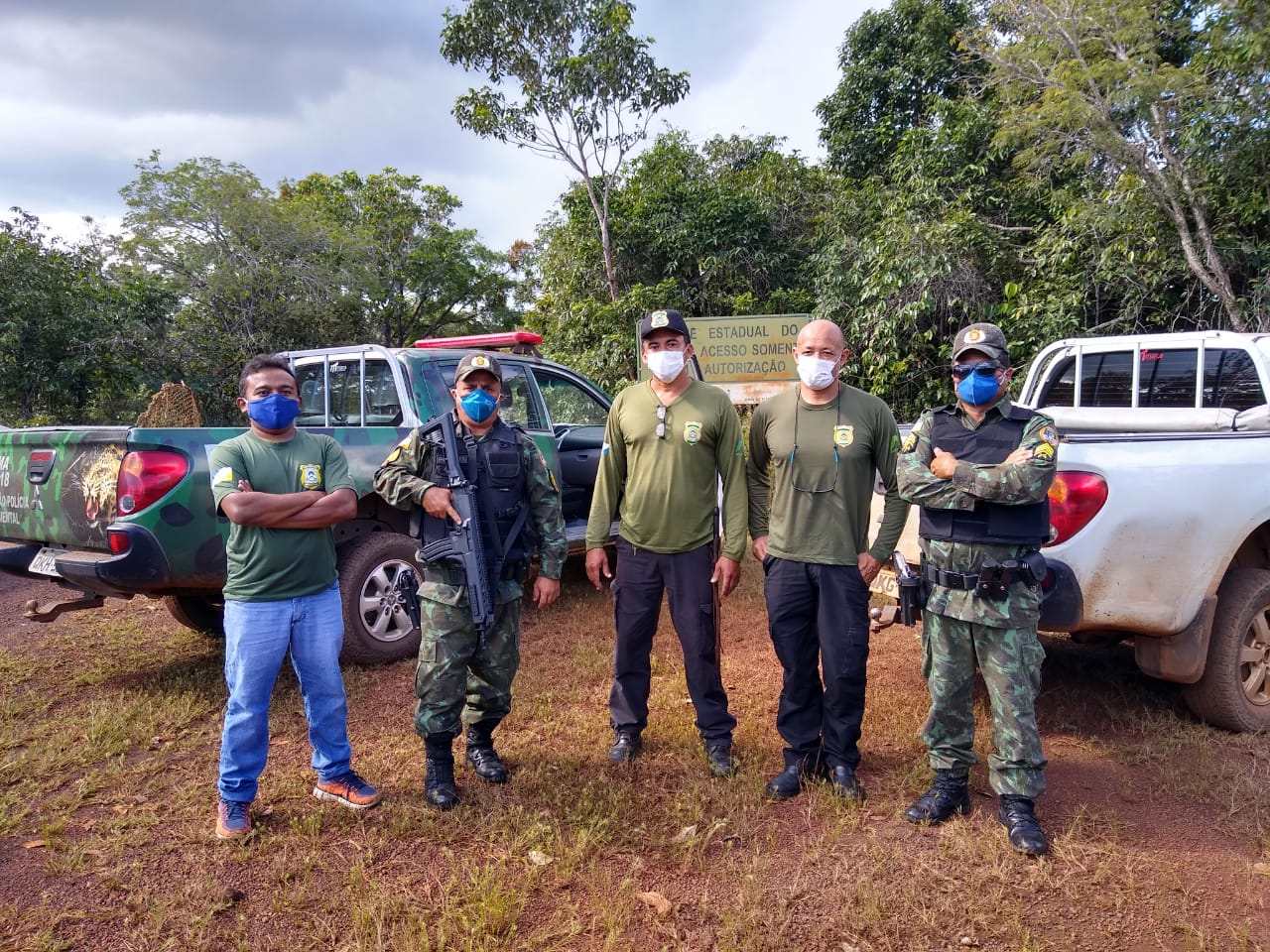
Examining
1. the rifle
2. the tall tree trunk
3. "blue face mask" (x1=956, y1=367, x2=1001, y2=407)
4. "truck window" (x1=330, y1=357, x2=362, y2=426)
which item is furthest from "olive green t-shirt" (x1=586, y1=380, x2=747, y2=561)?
the tall tree trunk

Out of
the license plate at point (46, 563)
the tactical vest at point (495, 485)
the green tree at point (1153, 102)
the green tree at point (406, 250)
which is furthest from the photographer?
the green tree at point (406, 250)

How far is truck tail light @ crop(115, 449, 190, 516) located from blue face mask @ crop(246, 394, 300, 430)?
1.06 metres

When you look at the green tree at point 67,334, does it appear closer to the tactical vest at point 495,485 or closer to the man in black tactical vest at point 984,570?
the tactical vest at point 495,485

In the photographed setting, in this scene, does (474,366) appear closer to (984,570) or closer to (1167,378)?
(984,570)

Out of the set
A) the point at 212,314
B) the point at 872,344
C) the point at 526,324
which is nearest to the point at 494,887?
the point at 872,344

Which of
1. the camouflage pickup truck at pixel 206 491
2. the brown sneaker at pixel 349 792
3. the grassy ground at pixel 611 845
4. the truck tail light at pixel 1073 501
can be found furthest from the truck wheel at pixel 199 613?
the truck tail light at pixel 1073 501

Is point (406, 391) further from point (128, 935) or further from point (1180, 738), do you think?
point (1180, 738)

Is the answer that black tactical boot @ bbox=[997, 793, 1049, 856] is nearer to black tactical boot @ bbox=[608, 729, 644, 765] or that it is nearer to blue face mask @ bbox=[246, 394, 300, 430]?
black tactical boot @ bbox=[608, 729, 644, 765]

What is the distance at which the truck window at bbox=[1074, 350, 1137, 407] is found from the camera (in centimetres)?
559

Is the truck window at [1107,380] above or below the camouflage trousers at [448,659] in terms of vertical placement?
above

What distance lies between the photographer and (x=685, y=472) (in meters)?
3.14

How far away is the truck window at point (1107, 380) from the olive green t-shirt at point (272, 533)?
5.26 meters

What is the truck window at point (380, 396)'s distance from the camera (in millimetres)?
4887

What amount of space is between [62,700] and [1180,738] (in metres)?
5.22
